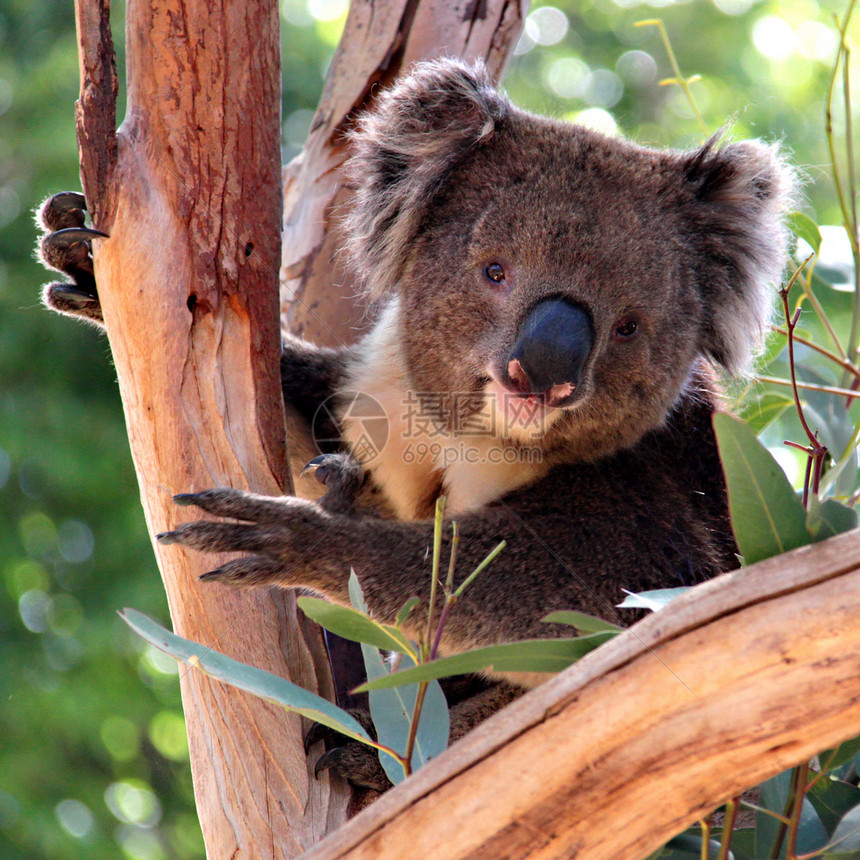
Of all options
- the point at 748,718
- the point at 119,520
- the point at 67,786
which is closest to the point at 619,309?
the point at 748,718

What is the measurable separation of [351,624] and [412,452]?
1.04 metres

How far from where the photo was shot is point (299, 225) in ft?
9.04

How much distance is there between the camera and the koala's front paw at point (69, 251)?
1.82 meters

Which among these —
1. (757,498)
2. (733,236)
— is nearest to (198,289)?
(757,498)

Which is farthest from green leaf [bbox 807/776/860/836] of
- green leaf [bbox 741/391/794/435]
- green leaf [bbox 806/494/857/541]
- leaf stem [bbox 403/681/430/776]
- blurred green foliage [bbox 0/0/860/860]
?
blurred green foliage [bbox 0/0/860/860]

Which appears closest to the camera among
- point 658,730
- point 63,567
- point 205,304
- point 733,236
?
point 658,730

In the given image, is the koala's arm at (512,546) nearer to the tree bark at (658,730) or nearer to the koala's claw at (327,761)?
the koala's claw at (327,761)

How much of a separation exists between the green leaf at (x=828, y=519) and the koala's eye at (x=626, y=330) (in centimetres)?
87

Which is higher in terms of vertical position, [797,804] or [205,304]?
[205,304]

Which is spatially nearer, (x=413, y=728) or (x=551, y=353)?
(x=413, y=728)

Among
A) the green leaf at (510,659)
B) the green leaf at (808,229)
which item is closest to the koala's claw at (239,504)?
the green leaf at (510,659)

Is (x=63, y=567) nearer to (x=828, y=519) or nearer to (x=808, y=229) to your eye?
(x=808, y=229)

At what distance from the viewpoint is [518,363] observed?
70.3 inches

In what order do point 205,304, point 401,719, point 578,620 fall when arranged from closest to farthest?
point 578,620
point 401,719
point 205,304
